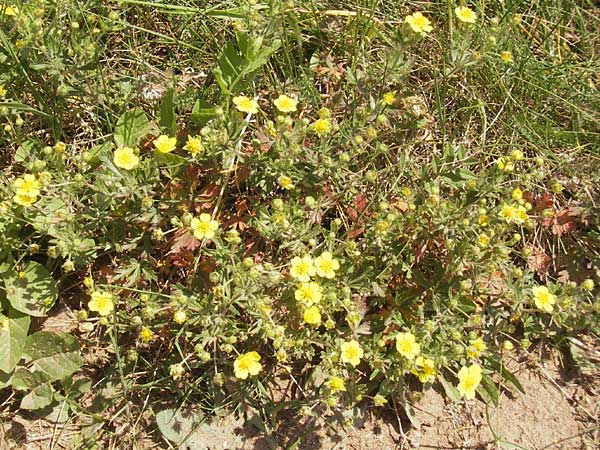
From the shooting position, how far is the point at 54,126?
11.0 feet

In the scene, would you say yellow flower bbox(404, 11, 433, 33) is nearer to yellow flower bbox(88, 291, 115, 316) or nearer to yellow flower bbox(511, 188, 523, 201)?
yellow flower bbox(511, 188, 523, 201)

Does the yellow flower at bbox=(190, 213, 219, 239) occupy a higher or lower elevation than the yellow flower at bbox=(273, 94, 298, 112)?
lower

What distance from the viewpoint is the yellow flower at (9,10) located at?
309 cm

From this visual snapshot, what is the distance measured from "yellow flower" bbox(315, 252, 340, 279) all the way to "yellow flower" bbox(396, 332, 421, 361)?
433 mm

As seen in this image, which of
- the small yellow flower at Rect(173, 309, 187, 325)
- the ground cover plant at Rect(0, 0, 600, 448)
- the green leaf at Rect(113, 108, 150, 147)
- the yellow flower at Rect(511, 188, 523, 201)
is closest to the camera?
the small yellow flower at Rect(173, 309, 187, 325)

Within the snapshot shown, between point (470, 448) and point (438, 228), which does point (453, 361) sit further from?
point (438, 228)

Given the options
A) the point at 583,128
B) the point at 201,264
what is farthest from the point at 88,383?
the point at 583,128

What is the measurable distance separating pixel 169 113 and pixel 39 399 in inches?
62.4

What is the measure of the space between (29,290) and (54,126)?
36.2 inches

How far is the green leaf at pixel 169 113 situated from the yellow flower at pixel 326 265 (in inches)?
42.6

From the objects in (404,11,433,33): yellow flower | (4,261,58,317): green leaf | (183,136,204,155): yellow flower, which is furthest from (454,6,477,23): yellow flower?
(4,261,58,317): green leaf

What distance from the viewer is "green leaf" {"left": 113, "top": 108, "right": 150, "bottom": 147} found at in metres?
3.24

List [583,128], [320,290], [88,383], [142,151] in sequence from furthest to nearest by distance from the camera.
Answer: [583,128] → [142,151] → [88,383] → [320,290]

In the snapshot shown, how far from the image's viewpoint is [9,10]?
315 cm
